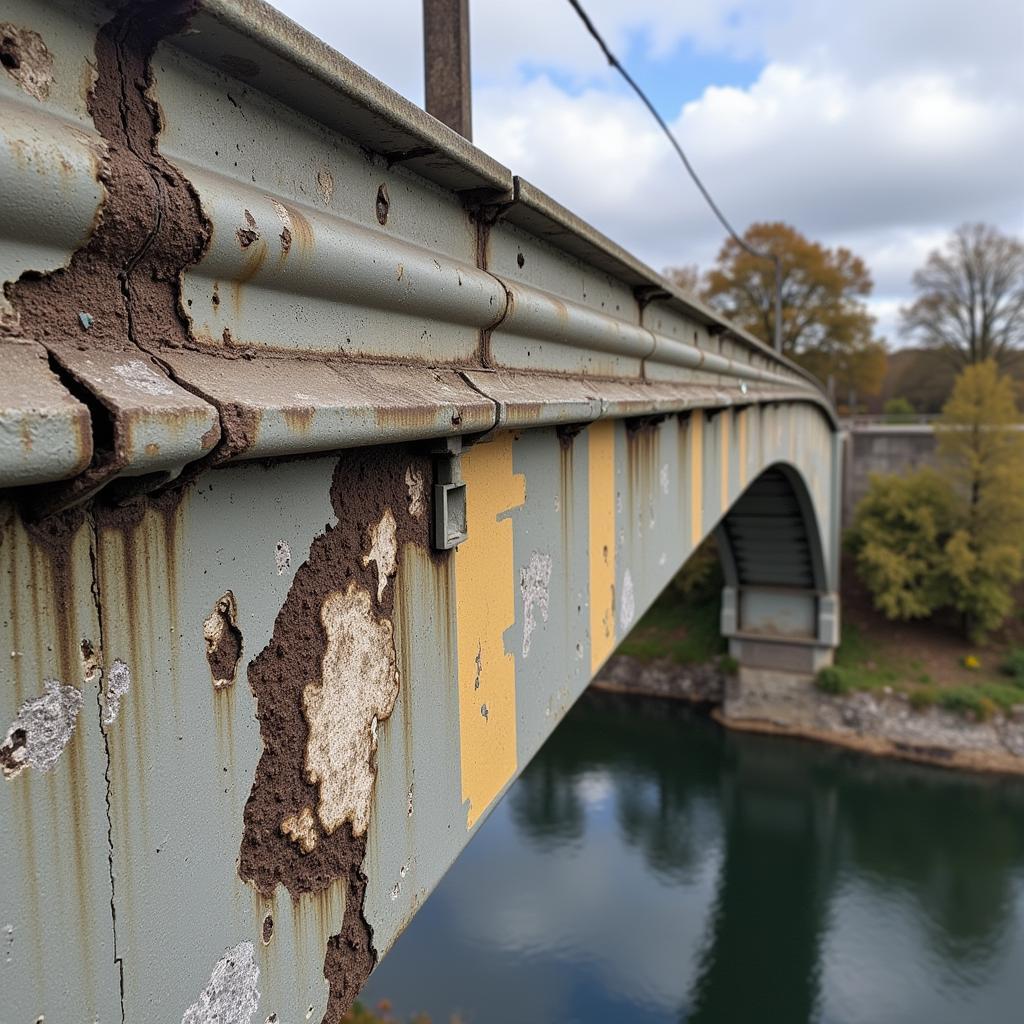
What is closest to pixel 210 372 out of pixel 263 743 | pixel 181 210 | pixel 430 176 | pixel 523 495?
pixel 181 210

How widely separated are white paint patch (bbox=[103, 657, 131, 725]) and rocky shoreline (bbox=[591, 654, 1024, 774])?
1742 cm

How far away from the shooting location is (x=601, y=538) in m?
3.23

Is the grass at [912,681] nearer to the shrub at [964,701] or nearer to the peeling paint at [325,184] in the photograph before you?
the shrub at [964,701]

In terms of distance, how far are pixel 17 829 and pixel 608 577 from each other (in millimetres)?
2585

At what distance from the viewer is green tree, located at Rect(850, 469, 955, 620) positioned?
18.3 metres

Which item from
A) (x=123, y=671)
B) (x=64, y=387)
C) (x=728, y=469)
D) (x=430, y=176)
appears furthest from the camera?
(x=728, y=469)

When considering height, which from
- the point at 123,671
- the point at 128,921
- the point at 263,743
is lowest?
the point at 128,921

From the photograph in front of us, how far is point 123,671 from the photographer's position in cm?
106

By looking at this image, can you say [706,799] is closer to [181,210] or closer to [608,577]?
[608,577]

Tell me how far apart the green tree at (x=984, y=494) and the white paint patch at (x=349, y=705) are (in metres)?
18.4

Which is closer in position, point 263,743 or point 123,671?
point 123,671

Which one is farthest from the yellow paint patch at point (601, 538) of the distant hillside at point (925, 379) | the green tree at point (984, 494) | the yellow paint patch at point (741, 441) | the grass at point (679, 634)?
the distant hillside at point (925, 379)

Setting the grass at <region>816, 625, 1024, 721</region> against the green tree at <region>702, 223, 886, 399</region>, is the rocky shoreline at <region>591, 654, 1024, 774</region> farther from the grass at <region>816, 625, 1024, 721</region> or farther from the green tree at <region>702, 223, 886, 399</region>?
the green tree at <region>702, 223, 886, 399</region>

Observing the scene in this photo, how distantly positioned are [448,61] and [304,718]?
1.72 metres
